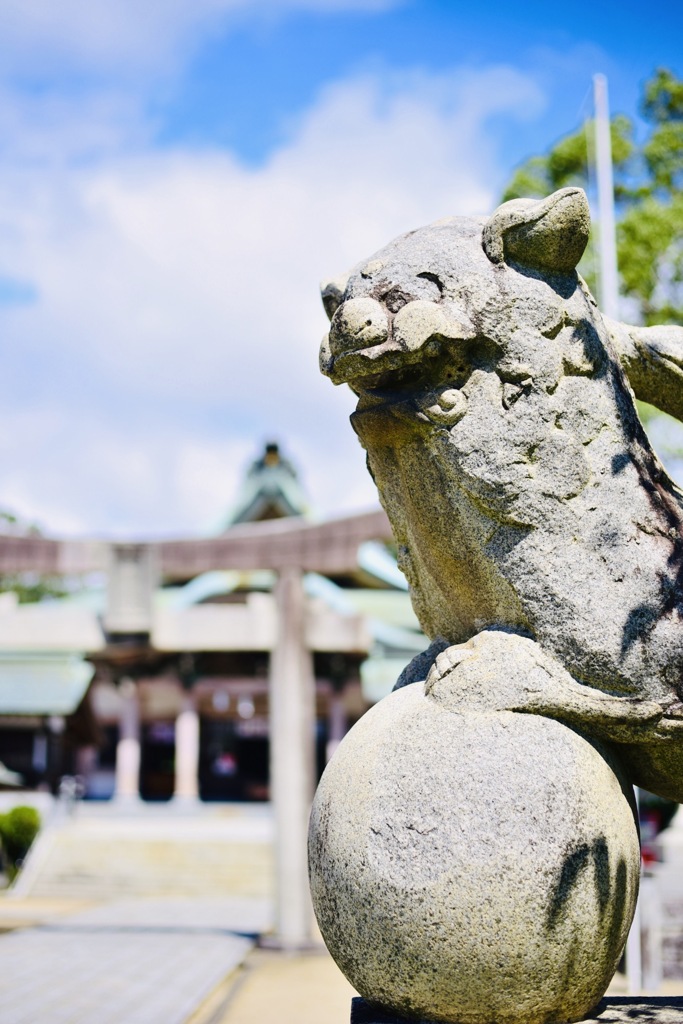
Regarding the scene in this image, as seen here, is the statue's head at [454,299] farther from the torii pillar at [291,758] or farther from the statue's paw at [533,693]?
the torii pillar at [291,758]

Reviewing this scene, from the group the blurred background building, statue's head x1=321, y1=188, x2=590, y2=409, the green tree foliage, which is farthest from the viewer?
the blurred background building

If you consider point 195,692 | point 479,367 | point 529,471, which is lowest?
point 195,692

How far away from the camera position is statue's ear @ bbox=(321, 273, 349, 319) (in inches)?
121

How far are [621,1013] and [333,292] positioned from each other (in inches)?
92.7

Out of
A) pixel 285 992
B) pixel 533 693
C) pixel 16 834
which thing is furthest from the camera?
pixel 16 834

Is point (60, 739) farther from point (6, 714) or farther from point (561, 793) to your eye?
point (561, 793)

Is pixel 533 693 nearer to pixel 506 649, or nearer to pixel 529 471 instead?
pixel 506 649

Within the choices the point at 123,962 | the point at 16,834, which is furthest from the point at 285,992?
the point at 16,834

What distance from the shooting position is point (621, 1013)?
2717 mm

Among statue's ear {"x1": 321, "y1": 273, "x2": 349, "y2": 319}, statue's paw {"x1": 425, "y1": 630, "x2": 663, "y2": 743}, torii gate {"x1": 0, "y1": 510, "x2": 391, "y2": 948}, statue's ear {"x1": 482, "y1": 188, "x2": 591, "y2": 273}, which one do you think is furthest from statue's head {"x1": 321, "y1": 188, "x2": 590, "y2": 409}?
torii gate {"x1": 0, "y1": 510, "x2": 391, "y2": 948}

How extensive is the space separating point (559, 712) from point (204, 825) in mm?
16174

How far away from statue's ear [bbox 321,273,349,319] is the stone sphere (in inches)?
53.6

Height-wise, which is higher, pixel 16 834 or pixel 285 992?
pixel 16 834

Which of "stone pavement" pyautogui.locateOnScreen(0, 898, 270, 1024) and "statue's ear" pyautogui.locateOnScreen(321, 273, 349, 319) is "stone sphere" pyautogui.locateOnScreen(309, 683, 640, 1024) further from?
"stone pavement" pyautogui.locateOnScreen(0, 898, 270, 1024)
